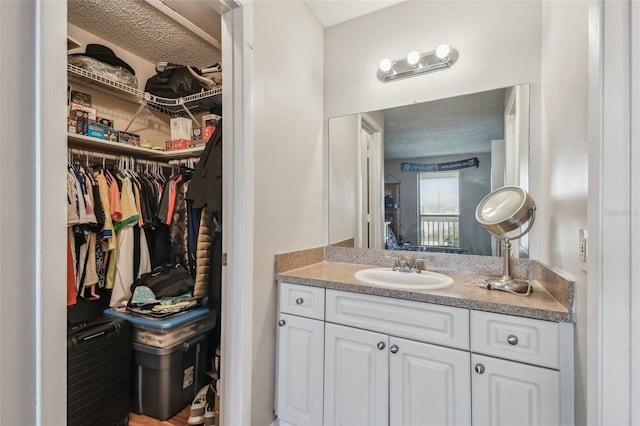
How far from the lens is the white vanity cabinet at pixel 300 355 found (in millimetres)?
1408

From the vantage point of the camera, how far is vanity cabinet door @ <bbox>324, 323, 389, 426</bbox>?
126cm

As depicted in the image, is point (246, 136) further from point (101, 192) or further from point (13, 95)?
point (101, 192)

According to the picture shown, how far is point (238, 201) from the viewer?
1329mm

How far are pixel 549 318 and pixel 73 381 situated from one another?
7.04 feet

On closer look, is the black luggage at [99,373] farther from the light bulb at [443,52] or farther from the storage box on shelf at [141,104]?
the light bulb at [443,52]

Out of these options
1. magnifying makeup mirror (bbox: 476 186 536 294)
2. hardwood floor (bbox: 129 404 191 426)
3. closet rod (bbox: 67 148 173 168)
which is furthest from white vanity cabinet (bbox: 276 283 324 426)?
closet rod (bbox: 67 148 173 168)

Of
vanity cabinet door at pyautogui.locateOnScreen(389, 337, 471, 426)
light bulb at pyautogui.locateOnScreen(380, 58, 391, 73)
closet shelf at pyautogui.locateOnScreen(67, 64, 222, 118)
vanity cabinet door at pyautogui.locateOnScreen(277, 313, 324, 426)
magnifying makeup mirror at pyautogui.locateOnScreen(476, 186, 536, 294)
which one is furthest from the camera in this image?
closet shelf at pyautogui.locateOnScreen(67, 64, 222, 118)

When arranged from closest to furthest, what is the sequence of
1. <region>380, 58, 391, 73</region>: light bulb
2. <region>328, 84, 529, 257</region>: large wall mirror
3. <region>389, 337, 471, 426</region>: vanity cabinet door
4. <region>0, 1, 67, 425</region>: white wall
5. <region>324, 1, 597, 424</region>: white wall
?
1. <region>0, 1, 67, 425</region>: white wall
2. <region>324, 1, 597, 424</region>: white wall
3. <region>389, 337, 471, 426</region>: vanity cabinet door
4. <region>328, 84, 529, 257</region>: large wall mirror
5. <region>380, 58, 391, 73</region>: light bulb

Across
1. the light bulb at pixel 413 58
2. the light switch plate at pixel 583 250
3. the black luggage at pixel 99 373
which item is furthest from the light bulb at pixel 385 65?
the black luggage at pixel 99 373

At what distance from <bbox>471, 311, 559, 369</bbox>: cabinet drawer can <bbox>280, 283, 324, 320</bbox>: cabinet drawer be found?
682mm

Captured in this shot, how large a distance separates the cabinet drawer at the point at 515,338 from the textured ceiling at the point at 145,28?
213 cm

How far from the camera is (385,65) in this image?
1.75 m

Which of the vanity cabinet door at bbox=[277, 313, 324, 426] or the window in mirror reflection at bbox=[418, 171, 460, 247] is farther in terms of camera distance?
the window in mirror reflection at bbox=[418, 171, 460, 247]

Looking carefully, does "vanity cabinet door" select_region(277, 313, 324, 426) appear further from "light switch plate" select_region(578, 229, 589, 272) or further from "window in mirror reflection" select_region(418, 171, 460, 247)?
"light switch plate" select_region(578, 229, 589, 272)
